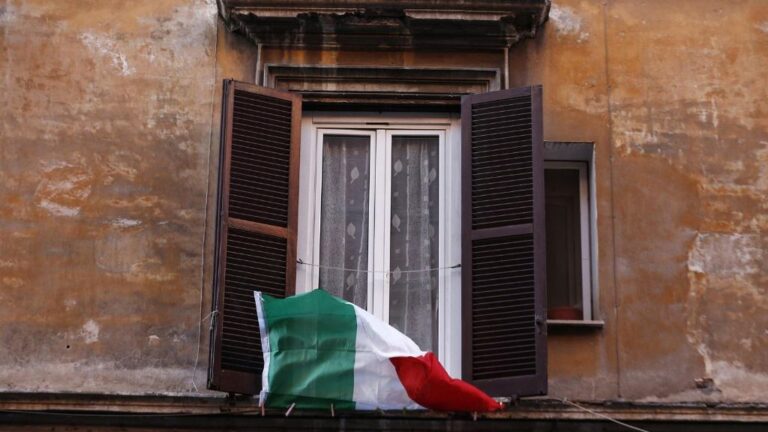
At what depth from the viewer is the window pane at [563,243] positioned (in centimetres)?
1097

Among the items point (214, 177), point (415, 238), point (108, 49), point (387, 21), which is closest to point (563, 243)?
point (415, 238)

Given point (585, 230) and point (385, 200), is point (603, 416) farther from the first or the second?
point (385, 200)

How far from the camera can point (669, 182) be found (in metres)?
10.9

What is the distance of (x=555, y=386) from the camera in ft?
34.2

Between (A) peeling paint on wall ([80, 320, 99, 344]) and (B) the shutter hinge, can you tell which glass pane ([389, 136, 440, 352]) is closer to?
(B) the shutter hinge

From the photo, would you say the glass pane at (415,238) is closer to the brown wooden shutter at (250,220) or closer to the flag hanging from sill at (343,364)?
the flag hanging from sill at (343,364)

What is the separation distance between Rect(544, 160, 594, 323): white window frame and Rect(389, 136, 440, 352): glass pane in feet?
2.64

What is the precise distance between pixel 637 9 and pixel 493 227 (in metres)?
1.89

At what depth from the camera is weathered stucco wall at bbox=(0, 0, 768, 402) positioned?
34.5 feet

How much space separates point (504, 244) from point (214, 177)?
1.89 m

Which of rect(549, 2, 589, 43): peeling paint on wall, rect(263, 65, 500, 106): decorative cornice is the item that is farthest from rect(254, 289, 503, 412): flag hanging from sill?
rect(549, 2, 589, 43): peeling paint on wall

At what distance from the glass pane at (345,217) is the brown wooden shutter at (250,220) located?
36 cm

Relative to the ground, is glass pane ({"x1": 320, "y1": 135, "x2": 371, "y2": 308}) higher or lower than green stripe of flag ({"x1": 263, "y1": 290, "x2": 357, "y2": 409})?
higher

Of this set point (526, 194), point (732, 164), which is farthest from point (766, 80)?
point (526, 194)
